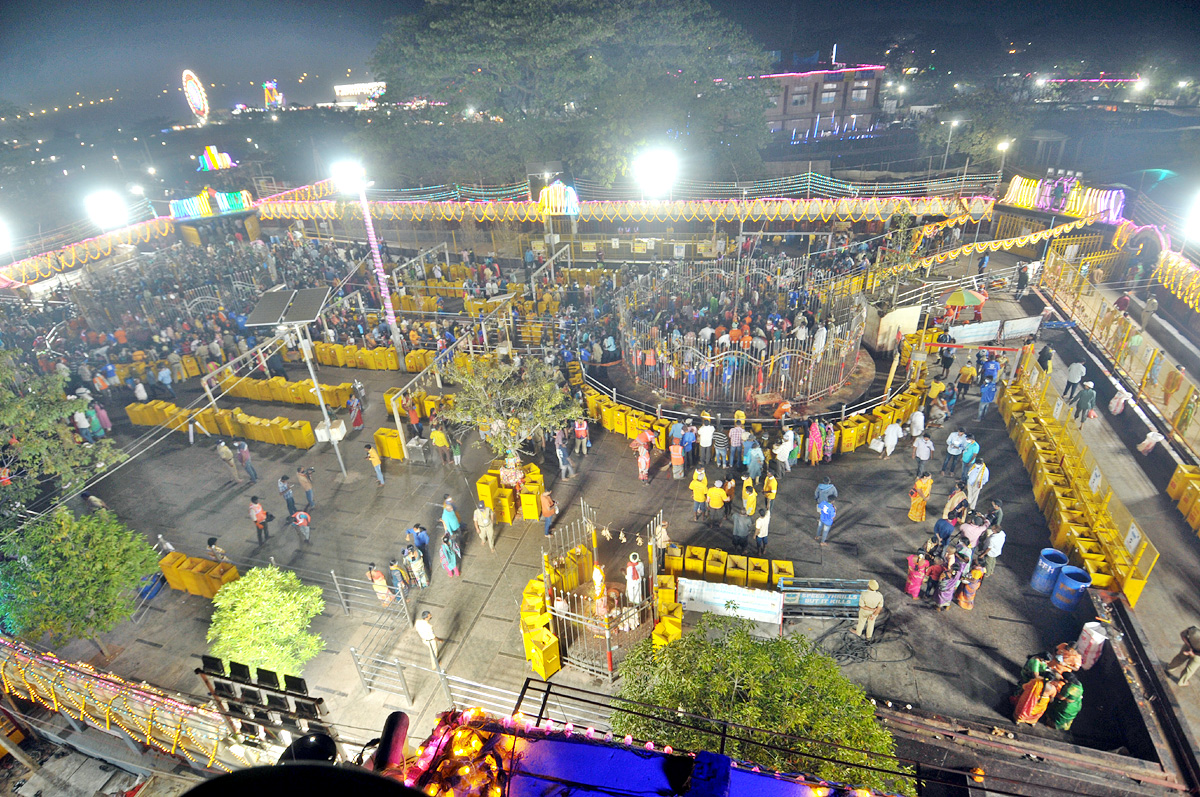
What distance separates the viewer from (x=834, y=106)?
48.1m

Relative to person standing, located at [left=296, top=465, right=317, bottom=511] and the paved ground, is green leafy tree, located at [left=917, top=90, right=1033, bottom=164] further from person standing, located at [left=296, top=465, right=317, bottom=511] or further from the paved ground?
person standing, located at [left=296, top=465, right=317, bottom=511]

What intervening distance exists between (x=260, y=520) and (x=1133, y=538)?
16.8m

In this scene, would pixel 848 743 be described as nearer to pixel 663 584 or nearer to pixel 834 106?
pixel 663 584

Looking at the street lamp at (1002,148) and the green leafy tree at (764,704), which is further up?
the street lamp at (1002,148)

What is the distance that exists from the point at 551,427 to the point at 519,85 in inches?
1116

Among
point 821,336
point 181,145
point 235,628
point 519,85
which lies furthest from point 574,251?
point 181,145

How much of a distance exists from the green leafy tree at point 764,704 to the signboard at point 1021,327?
18255 millimetres

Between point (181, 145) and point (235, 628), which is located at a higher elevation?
point (181, 145)

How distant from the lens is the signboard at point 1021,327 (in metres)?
19.4

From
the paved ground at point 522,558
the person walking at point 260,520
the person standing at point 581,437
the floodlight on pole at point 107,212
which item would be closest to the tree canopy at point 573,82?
the floodlight on pole at point 107,212

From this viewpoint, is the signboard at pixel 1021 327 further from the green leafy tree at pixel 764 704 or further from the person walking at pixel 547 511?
the green leafy tree at pixel 764 704

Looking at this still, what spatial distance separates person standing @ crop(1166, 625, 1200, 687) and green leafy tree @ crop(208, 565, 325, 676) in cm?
1336

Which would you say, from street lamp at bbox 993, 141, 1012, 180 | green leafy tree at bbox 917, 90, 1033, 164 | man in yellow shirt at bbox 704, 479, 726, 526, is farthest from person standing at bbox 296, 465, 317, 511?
green leafy tree at bbox 917, 90, 1033, 164

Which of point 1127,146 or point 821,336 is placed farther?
point 1127,146
